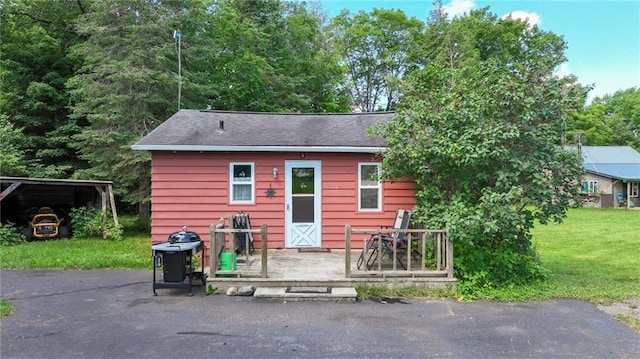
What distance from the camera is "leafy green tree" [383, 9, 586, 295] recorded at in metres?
5.39

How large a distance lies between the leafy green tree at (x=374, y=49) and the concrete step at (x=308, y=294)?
24.9 metres

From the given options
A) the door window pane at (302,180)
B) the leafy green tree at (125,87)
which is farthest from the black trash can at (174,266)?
the leafy green tree at (125,87)

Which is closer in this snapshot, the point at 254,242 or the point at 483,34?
the point at 254,242

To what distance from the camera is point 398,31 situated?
29.8 meters

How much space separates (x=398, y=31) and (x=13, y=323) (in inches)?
1197

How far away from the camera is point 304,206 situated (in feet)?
26.1

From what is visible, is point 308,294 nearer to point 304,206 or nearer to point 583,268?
point 304,206

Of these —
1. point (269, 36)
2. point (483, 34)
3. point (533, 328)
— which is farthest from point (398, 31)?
point (533, 328)

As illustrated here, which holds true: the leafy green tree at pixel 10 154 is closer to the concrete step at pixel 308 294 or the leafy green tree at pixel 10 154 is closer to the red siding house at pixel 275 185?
the red siding house at pixel 275 185

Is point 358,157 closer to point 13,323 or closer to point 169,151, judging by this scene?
point 169,151

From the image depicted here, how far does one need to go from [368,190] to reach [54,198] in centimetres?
1173

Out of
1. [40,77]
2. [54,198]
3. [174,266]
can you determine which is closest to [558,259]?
[174,266]

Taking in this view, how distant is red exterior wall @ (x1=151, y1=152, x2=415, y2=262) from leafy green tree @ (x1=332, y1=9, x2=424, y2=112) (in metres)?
21.9

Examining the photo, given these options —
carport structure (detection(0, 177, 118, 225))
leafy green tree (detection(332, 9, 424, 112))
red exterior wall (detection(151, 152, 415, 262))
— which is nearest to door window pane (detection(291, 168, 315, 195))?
red exterior wall (detection(151, 152, 415, 262))
